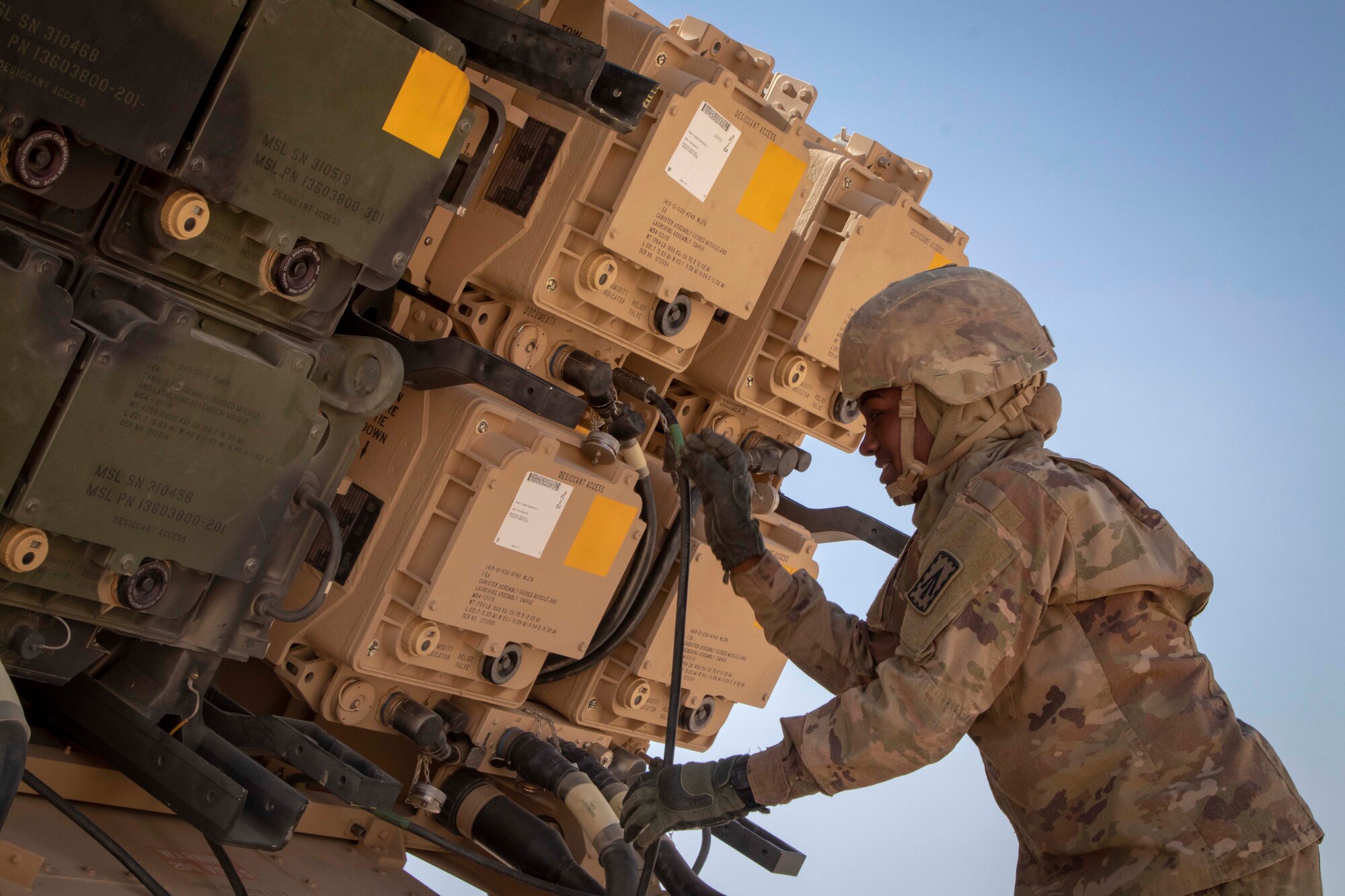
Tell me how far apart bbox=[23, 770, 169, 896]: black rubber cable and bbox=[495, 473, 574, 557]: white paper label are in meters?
1.10

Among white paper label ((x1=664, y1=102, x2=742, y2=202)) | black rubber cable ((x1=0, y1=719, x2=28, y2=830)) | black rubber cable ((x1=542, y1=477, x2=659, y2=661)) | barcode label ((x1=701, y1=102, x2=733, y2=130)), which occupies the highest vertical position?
barcode label ((x1=701, y1=102, x2=733, y2=130))

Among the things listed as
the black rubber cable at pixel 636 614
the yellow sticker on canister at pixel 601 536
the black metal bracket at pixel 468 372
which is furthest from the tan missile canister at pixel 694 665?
the black metal bracket at pixel 468 372

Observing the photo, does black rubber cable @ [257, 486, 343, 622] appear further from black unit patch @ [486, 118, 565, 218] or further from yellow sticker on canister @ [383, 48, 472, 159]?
black unit patch @ [486, 118, 565, 218]

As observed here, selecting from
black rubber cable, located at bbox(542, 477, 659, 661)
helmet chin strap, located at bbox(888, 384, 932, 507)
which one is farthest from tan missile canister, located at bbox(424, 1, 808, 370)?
helmet chin strap, located at bbox(888, 384, 932, 507)

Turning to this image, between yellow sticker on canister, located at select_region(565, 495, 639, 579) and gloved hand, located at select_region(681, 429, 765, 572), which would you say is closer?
gloved hand, located at select_region(681, 429, 765, 572)

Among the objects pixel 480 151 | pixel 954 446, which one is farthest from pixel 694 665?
pixel 480 151

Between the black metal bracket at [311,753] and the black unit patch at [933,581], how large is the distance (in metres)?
1.26

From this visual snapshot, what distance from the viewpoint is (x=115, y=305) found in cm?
224

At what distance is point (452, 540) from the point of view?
9.84 ft

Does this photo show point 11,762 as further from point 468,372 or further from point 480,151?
point 480,151

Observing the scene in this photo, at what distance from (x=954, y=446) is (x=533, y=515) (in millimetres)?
1126

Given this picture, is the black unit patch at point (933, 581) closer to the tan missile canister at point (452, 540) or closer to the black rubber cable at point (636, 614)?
the tan missile canister at point (452, 540)

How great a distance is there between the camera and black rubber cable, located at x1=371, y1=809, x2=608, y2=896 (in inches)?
115

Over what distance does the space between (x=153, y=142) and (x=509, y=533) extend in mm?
1335
